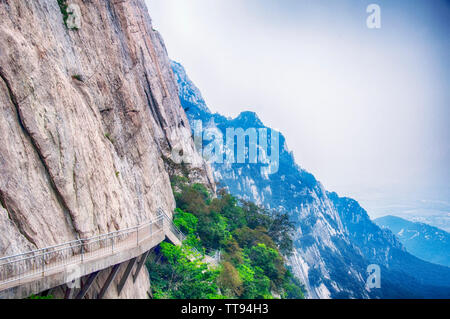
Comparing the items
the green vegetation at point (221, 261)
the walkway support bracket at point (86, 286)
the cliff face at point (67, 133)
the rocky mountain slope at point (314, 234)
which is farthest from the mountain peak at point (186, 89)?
the walkway support bracket at point (86, 286)

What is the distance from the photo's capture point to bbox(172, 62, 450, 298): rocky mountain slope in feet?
349

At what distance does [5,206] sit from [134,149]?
40.0 feet

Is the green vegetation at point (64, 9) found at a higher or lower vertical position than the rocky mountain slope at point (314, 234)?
higher

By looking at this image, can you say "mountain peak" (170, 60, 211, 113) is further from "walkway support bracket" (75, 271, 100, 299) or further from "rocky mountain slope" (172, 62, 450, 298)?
"walkway support bracket" (75, 271, 100, 299)

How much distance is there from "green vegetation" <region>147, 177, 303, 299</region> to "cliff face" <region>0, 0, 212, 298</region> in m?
2.28

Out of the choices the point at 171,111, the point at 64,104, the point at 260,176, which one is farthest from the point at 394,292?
the point at 64,104

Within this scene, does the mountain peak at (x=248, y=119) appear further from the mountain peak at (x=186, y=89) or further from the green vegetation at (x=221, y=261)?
the green vegetation at (x=221, y=261)

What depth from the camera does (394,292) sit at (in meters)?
90.9

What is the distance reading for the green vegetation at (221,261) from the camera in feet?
54.9

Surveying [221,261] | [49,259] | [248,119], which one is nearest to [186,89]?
[248,119]

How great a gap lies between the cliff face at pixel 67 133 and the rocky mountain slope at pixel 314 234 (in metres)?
91.8

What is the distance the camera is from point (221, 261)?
21.4 meters

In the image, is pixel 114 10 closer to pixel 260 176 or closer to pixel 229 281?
pixel 229 281

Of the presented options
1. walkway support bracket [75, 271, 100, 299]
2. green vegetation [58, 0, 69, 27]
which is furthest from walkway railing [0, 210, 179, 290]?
green vegetation [58, 0, 69, 27]
